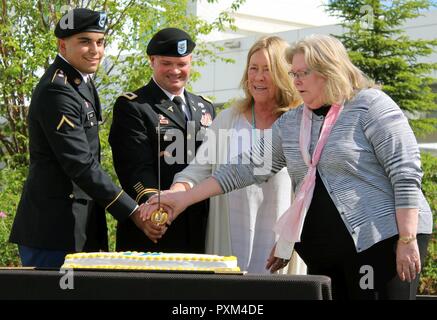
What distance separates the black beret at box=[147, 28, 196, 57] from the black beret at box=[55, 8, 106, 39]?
0.33 meters

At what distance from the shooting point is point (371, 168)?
150 inches

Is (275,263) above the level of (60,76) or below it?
below

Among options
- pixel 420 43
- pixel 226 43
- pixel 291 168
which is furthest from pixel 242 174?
pixel 226 43

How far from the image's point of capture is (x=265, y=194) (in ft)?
15.6

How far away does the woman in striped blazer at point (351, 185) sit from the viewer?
371 centimetres

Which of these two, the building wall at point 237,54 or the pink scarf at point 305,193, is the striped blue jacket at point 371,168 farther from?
the building wall at point 237,54

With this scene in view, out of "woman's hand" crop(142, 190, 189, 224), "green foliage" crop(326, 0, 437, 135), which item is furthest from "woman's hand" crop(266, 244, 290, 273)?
"green foliage" crop(326, 0, 437, 135)

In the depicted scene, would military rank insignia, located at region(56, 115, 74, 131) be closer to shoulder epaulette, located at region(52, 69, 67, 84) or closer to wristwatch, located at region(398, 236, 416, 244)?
shoulder epaulette, located at region(52, 69, 67, 84)

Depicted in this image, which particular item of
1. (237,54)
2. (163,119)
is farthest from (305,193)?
(237,54)

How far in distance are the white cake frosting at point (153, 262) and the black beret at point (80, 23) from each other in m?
1.77

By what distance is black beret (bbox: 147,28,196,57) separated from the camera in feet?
16.5

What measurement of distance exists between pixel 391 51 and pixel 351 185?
16575mm

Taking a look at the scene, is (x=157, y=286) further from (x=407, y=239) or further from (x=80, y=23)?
(x=80, y=23)
